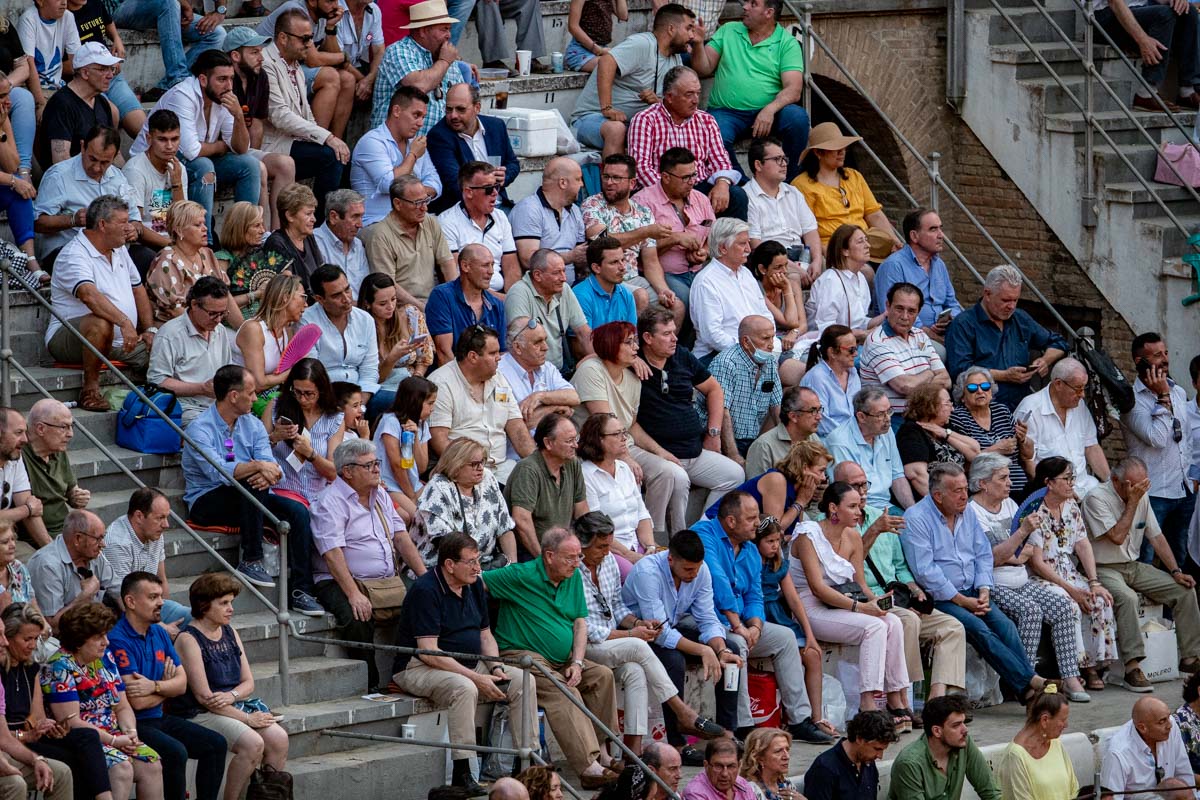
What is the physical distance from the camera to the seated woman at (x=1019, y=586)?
41.8ft

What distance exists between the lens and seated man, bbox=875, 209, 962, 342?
14484 mm

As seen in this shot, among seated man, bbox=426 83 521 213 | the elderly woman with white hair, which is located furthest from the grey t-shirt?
the elderly woman with white hair

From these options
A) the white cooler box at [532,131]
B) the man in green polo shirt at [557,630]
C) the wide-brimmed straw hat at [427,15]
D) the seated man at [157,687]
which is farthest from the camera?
the white cooler box at [532,131]

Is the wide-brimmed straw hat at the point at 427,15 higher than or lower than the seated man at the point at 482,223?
higher

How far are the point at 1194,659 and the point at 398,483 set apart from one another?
5225 millimetres

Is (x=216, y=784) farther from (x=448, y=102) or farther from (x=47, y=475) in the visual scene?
(x=448, y=102)

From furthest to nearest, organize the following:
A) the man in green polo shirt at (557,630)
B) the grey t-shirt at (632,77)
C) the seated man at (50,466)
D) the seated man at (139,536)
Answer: the grey t-shirt at (632,77) → the man in green polo shirt at (557,630) → the seated man at (50,466) → the seated man at (139,536)

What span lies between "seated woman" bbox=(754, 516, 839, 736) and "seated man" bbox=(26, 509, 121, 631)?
11.9ft

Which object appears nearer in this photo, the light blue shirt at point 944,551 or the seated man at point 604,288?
the light blue shirt at point 944,551

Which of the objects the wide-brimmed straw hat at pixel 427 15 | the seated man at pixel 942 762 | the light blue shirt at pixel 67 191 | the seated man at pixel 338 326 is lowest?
the seated man at pixel 942 762

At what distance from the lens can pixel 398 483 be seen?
37.5ft

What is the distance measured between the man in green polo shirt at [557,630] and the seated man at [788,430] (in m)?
2.17

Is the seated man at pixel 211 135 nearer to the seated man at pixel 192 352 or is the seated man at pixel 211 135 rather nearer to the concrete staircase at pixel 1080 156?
the seated man at pixel 192 352

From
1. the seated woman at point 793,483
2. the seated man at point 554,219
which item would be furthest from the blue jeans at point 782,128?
the seated woman at point 793,483
